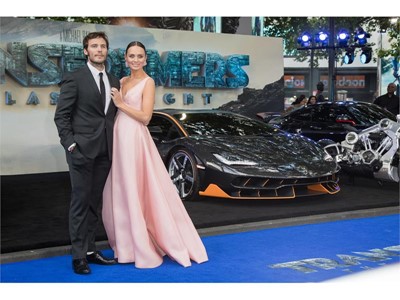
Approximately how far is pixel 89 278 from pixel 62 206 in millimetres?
2953

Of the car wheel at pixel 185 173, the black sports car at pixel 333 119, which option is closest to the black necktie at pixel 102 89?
the car wheel at pixel 185 173

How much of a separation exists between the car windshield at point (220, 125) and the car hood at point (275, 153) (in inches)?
7.8

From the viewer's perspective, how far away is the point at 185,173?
782 centimetres

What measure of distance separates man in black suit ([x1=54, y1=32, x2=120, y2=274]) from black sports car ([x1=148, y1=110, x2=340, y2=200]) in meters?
2.74

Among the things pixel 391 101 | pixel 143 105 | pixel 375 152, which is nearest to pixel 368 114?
pixel 375 152

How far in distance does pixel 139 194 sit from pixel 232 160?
8.31ft

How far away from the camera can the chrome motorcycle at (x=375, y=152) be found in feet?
28.4

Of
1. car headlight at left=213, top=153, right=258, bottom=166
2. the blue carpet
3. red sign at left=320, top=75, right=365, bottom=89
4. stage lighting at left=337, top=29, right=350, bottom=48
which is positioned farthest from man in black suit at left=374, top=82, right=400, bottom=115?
red sign at left=320, top=75, right=365, bottom=89

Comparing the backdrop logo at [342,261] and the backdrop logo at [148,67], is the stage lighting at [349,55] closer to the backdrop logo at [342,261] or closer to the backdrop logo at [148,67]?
the backdrop logo at [148,67]

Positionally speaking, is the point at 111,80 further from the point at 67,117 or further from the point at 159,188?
the point at 159,188

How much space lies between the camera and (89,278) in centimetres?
462

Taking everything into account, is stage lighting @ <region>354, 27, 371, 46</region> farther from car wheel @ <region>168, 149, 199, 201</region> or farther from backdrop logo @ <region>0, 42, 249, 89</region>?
car wheel @ <region>168, 149, 199, 201</region>

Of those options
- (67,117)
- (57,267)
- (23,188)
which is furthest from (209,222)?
(23,188)

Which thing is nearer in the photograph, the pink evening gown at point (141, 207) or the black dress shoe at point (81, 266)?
the black dress shoe at point (81, 266)
